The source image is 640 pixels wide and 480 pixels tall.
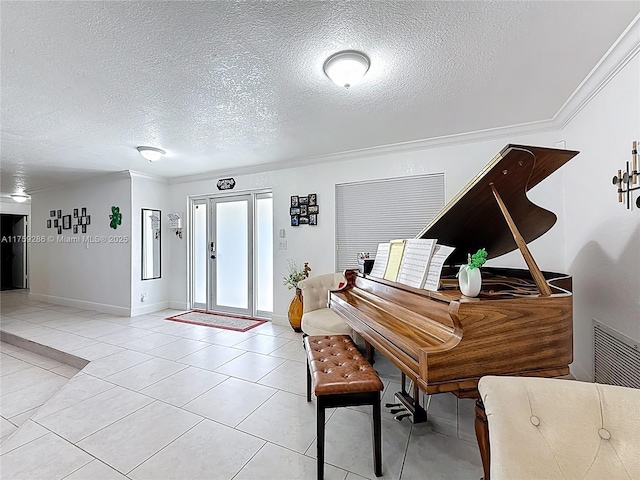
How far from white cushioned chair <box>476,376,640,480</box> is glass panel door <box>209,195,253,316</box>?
439cm

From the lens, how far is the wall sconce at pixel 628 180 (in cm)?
180

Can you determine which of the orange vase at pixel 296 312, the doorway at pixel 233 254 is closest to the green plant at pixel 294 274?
the orange vase at pixel 296 312

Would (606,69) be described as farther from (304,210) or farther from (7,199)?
(7,199)

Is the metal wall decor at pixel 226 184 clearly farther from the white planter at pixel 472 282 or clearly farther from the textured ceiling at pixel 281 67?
the white planter at pixel 472 282

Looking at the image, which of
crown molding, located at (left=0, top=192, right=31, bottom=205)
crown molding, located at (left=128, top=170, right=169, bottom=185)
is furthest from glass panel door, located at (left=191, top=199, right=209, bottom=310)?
crown molding, located at (left=0, top=192, right=31, bottom=205)

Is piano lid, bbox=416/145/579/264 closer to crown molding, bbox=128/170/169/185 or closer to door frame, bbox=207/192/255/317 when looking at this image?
door frame, bbox=207/192/255/317

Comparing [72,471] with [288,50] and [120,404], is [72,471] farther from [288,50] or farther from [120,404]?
[288,50]

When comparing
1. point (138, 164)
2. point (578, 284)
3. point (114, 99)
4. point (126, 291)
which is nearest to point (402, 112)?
point (578, 284)

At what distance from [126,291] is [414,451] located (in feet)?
17.0

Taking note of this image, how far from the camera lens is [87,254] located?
18.7ft

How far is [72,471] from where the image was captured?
1.67 meters

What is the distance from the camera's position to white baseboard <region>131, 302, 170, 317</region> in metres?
5.08

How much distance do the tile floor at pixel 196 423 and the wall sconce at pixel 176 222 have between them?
2.42 m

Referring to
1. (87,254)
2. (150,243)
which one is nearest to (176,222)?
(150,243)
